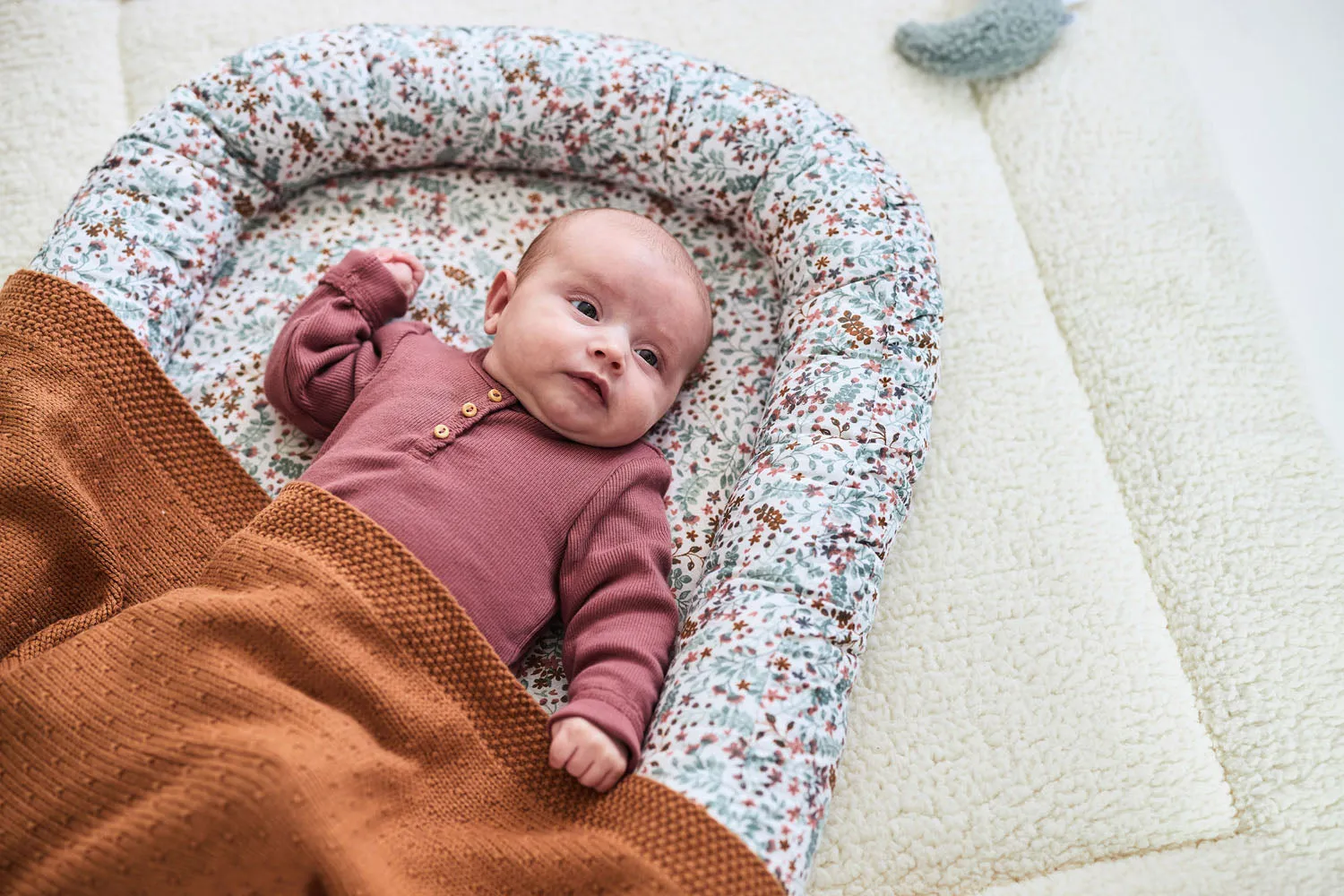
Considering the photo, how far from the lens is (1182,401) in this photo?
4.89ft

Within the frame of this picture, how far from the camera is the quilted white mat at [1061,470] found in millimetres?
1229

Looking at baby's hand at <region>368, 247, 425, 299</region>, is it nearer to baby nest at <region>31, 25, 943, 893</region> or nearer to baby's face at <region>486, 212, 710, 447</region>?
baby nest at <region>31, 25, 943, 893</region>

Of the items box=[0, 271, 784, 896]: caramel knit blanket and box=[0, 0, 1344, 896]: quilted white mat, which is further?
box=[0, 0, 1344, 896]: quilted white mat

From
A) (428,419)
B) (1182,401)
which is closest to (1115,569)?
(1182,401)

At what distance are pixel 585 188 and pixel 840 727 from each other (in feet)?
2.82

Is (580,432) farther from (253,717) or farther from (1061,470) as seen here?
(1061,470)

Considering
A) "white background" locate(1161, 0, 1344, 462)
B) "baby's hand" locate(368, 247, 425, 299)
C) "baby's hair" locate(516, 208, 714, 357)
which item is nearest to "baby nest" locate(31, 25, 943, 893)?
"baby's hand" locate(368, 247, 425, 299)

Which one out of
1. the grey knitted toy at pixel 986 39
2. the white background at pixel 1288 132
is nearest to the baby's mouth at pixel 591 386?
the grey knitted toy at pixel 986 39

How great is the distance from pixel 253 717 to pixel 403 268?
25.8 inches

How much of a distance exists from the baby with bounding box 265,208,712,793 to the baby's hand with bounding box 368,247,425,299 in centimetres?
5

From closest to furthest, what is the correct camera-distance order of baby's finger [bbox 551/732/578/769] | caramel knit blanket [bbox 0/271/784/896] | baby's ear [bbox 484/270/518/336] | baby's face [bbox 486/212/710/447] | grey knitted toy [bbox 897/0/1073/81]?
caramel knit blanket [bbox 0/271/784/896] < baby's finger [bbox 551/732/578/769] < baby's face [bbox 486/212/710/447] < baby's ear [bbox 484/270/518/336] < grey knitted toy [bbox 897/0/1073/81]

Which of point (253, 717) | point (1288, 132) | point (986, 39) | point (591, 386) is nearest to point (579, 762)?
point (253, 717)

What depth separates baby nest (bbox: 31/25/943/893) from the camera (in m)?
1.19

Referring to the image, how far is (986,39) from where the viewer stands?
5.48 ft
